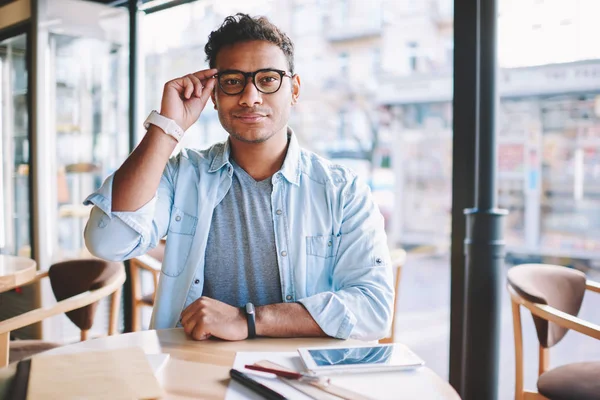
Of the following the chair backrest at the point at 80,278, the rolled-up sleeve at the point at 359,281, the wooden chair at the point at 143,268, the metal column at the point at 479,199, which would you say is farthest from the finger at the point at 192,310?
the wooden chair at the point at 143,268

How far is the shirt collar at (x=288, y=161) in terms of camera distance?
4.99 feet

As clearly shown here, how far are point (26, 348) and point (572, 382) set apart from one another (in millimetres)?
1995

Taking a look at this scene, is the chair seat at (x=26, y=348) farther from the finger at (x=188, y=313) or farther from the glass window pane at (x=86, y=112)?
the glass window pane at (x=86, y=112)

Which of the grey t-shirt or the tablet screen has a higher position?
the grey t-shirt

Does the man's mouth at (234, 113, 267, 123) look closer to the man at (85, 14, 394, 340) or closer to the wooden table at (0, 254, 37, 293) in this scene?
the man at (85, 14, 394, 340)

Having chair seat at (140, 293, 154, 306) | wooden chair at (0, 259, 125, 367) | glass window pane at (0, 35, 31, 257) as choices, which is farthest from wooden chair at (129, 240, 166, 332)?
glass window pane at (0, 35, 31, 257)

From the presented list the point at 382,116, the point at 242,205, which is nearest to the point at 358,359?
the point at 242,205

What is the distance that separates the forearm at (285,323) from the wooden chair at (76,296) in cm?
102

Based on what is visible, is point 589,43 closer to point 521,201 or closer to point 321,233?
point 321,233

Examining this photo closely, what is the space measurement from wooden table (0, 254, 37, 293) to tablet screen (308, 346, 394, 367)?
150 centimetres

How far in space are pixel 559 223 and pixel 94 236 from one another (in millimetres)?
5563

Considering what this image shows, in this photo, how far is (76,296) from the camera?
1.96m

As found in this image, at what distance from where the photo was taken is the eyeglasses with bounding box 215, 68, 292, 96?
1.46 meters

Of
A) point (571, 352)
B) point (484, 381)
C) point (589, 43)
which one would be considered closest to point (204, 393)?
point (484, 381)
